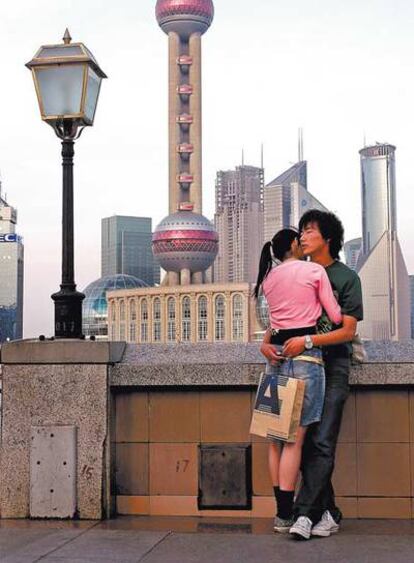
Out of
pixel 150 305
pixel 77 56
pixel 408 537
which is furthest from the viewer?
pixel 150 305

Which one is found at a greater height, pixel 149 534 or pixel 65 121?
pixel 65 121

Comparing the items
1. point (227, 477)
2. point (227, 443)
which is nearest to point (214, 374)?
point (227, 443)

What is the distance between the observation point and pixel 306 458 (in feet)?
18.4

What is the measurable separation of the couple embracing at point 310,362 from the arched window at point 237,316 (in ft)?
565

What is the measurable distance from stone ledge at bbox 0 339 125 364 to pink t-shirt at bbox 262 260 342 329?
1.44 m

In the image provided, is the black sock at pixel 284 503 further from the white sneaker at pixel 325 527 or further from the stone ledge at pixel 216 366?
the stone ledge at pixel 216 366

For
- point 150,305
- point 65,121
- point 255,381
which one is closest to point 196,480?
point 255,381

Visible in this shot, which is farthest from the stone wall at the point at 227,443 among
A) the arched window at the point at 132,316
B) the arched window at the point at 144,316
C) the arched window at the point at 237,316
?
the arched window at the point at 132,316

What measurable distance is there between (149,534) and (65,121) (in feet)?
10.7

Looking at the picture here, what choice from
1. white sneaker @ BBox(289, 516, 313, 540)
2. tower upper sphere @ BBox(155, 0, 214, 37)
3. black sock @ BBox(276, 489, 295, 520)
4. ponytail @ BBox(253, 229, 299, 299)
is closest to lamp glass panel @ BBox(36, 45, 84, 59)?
ponytail @ BBox(253, 229, 299, 299)

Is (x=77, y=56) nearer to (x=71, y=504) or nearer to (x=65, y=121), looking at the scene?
(x=65, y=121)

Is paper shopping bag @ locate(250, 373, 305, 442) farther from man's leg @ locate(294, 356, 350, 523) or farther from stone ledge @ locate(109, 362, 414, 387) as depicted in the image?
stone ledge @ locate(109, 362, 414, 387)

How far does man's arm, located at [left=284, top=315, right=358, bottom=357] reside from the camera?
5426 millimetres

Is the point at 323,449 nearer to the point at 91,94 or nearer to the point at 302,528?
the point at 302,528
